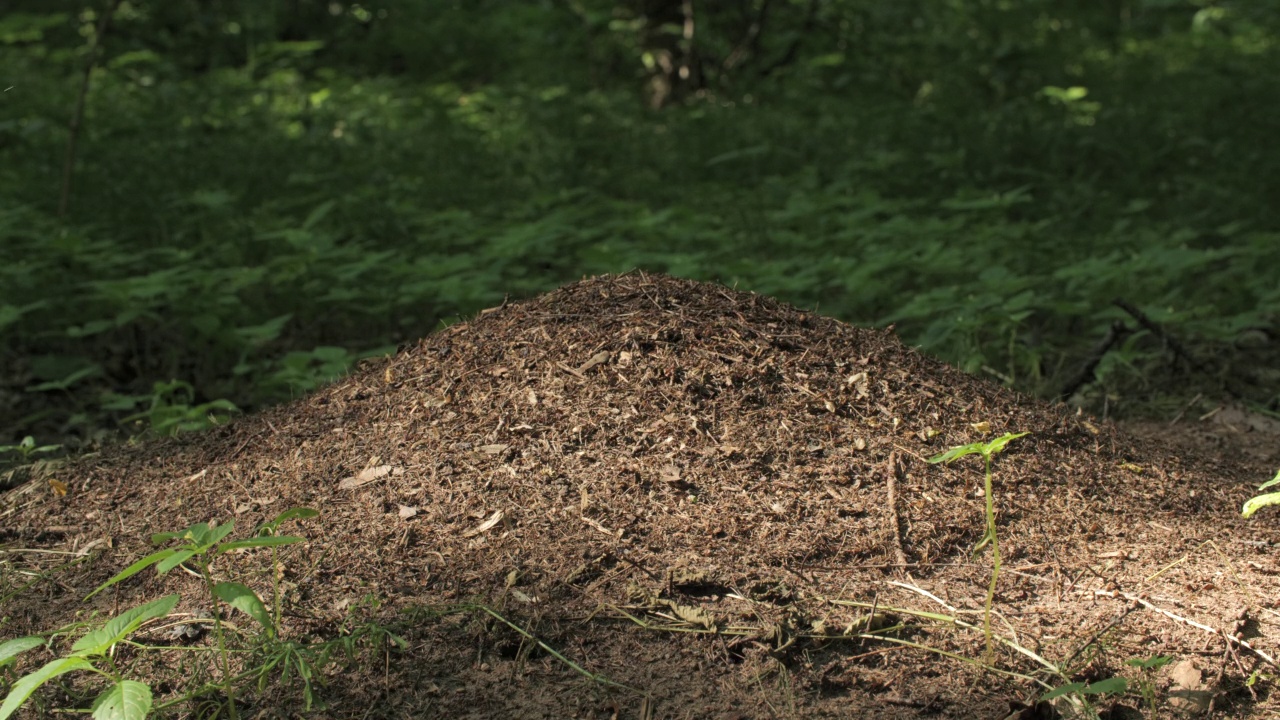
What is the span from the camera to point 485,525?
2258mm

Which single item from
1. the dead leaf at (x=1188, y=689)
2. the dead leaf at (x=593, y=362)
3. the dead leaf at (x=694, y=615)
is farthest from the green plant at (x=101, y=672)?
the dead leaf at (x=1188, y=689)

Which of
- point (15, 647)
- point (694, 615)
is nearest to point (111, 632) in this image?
point (15, 647)

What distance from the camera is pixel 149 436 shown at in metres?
3.36

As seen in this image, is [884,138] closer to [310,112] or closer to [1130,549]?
[310,112]

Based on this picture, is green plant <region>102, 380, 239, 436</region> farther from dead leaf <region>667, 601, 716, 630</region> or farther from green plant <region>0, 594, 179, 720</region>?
Result: dead leaf <region>667, 601, 716, 630</region>

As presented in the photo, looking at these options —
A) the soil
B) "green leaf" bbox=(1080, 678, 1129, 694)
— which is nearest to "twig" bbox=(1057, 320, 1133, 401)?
the soil

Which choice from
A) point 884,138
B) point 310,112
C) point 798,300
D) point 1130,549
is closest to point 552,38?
point 310,112

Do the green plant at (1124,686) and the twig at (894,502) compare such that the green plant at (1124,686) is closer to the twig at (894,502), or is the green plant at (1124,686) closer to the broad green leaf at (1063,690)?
the broad green leaf at (1063,690)

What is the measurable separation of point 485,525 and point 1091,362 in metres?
2.41

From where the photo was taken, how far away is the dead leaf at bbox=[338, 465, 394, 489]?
2.45m

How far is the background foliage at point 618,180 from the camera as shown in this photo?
175 inches

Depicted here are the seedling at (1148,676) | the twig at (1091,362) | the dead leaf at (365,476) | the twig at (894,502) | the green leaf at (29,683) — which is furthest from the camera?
the twig at (1091,362)

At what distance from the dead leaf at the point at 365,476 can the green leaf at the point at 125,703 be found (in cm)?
84

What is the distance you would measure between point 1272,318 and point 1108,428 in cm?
199
